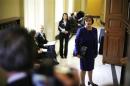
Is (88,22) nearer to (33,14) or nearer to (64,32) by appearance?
(33,14)

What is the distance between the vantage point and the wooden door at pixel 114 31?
6637 mm

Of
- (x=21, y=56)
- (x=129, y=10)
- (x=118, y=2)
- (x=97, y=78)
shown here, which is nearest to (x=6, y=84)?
(x=21, y=56)

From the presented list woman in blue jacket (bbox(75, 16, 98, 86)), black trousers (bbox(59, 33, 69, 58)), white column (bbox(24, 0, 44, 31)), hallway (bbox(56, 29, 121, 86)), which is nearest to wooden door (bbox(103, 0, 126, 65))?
hallway (bbox(56, 29, 121, 86))

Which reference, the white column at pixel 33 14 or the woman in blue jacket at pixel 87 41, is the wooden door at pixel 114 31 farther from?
the woman in blue jacket at pixel 87 41

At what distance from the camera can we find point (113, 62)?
6.98 metres

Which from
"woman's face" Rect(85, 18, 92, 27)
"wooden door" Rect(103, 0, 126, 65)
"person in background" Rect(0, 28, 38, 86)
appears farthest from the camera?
"wooden door" Rect(103, 0, 126, 65)

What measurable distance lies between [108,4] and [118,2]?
0.82 ft

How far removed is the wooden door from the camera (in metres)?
6.64

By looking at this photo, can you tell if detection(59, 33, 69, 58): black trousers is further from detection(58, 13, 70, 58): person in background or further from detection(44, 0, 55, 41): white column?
detection(44, 0, 55, 41): white column

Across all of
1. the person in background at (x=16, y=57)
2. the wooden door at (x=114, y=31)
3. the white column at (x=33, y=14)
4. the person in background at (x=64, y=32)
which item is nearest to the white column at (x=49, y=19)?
the white column at (x=33, y=14)

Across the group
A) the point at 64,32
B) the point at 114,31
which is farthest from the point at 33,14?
the point at 114,31

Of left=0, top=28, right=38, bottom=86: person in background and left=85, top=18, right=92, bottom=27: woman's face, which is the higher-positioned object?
left=0, top=28, right=38, bottom=86: person in background

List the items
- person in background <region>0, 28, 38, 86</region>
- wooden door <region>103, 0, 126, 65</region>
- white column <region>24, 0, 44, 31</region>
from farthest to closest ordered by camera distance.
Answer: wooden door <region>103, 0, 126, 65</region> < white column <region>24, 0, 44, 31</region> < person in background <region>0, 28, 38, 86</region>

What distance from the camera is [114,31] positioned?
268 inches
